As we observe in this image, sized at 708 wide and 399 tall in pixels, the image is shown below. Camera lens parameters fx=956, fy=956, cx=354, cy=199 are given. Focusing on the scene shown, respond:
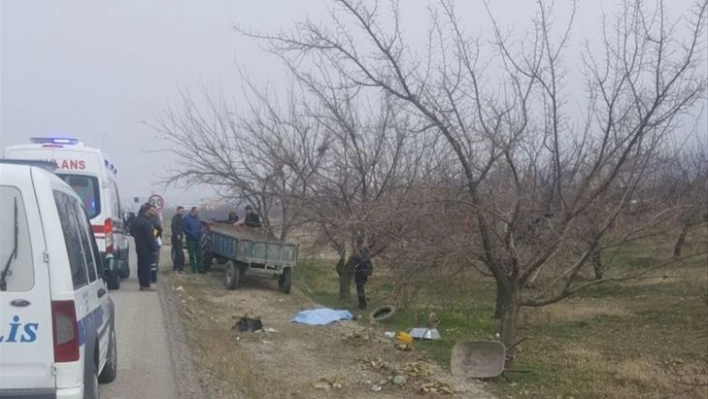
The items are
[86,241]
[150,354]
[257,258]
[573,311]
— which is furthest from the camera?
[573,311]

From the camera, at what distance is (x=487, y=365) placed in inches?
541

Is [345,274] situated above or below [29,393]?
below

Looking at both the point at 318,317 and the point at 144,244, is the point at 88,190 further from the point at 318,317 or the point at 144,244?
the point at 318,317

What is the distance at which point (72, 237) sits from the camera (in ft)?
20.6

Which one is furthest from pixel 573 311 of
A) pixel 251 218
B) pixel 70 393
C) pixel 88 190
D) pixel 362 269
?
pixel 70 393

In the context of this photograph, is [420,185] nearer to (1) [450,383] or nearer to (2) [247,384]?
(1) [450,383]

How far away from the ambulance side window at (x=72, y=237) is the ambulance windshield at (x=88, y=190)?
10.6 meters

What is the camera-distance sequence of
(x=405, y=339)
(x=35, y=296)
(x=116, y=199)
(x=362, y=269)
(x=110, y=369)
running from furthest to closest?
(x=362, y=269) < (x=116, y=199) < (x=405, y=339) < (x=110, y=369) < (x=35, y=296)

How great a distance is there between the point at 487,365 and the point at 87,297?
27.4ft

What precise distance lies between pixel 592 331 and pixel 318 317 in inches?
230

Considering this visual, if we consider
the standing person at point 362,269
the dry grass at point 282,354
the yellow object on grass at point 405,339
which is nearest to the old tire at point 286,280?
the dry grass at point 282,354

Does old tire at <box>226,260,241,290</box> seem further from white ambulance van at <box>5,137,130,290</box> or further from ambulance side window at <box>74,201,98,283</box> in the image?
ambulance side window at <box>74,201,98,283</box>

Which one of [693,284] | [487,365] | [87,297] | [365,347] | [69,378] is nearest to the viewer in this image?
[69,378]

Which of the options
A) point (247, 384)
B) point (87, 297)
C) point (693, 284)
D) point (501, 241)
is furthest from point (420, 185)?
point (693, 284)
